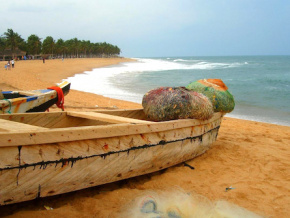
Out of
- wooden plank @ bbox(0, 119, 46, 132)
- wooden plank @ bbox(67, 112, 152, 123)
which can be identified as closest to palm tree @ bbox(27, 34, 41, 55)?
wooden plank @ bbox(67, 112, 152, 123)

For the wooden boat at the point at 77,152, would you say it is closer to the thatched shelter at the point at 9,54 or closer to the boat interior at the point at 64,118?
the boat interior at the point at 64,118

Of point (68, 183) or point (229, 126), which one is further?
point (229, 126)

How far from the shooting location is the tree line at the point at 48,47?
205 feet

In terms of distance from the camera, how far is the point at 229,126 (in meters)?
8.34

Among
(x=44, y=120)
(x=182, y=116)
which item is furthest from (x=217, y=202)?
(x=44, y=120)

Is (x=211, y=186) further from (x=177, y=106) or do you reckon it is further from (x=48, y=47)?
(x=48, y=47)

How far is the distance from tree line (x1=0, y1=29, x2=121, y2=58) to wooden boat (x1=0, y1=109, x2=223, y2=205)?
5903cm

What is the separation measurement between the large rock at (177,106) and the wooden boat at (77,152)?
6.9 inches

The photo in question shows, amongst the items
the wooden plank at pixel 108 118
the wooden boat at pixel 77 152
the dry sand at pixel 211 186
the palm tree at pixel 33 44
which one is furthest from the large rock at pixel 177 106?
the palm tree at pixel 33 44

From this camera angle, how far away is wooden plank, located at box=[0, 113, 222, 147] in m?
2.54

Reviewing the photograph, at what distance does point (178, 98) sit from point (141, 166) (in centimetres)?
132

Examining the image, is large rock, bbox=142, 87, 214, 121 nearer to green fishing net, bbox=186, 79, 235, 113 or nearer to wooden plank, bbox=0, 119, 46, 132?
green fishing net, bbox=186, 79, 235, 113

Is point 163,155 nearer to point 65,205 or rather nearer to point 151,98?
point 151,98

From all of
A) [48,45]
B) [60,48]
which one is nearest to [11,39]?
[48,45]
